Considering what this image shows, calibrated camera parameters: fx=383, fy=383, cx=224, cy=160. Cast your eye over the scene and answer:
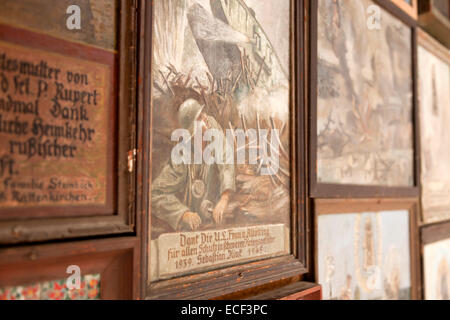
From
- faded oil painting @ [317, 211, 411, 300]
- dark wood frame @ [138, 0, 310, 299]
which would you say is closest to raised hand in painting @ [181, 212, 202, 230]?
dark wood frame @ [138, 0, 310, 299]

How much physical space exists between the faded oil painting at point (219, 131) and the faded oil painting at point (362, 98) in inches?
15.4

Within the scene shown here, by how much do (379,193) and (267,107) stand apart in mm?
1280

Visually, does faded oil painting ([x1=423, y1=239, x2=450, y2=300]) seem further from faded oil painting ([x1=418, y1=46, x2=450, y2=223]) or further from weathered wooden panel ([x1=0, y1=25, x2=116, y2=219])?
weathered wooden panel ([x1=0, y1=25, x2=116, y2=219])

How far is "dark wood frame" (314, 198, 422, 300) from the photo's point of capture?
233 centimetres

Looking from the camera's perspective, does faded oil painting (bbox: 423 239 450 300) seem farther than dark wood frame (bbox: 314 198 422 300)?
Yes

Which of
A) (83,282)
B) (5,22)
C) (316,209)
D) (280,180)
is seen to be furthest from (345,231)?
(5,22)

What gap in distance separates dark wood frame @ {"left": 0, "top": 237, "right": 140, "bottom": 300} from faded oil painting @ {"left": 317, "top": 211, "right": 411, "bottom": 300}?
4.22ft

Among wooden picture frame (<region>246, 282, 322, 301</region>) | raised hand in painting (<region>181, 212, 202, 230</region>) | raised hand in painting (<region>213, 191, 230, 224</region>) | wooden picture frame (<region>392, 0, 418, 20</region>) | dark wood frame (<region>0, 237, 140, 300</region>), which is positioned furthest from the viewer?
wooden picture frame (<region>392, 0, 418, 20</region>)

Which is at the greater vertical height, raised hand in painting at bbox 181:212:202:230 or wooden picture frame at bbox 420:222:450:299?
raised hand in painting at bbox 181:212:202:230

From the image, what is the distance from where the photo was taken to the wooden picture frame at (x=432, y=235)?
3269 mm

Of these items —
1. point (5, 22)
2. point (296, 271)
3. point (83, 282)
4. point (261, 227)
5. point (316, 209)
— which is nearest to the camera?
point (5, 22)

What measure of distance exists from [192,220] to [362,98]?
67.7 inches
